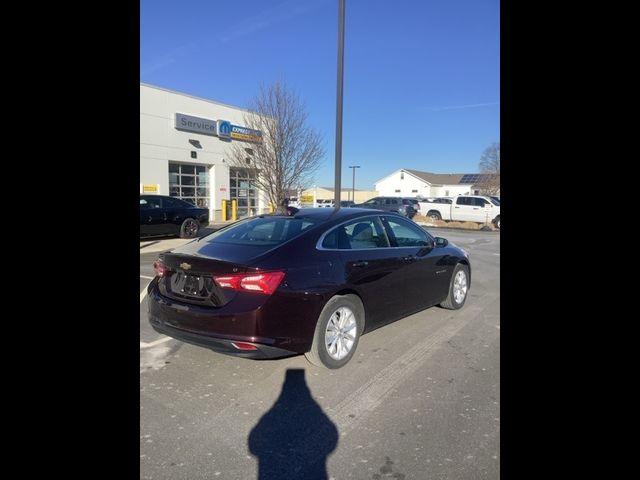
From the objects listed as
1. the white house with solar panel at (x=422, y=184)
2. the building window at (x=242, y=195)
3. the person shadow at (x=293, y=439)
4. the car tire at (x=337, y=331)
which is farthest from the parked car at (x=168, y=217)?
the white house with solar panel at (x=422, y=184)

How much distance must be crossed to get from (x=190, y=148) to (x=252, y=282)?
2231 centimetres

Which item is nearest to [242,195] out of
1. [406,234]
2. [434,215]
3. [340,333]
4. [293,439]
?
[434,215]

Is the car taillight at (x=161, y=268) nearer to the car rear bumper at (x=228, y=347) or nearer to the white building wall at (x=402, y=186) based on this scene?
the car rear bumper at (x=228, y=347)

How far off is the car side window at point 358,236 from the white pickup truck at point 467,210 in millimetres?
20891

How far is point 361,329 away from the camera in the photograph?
14.2 ft

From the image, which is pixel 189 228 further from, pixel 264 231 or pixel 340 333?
pixel 340 333

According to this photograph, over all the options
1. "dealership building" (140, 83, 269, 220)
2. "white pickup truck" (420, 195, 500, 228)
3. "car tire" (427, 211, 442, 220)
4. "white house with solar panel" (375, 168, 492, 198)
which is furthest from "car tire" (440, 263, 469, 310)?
"white house with solar panel" (375, 168, 492, 198)

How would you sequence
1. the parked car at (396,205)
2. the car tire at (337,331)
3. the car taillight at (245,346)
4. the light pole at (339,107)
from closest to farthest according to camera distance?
the car taillight at (245,346), the car tire at (337,331), the light pole at (339,107), the parked car at (396,205)

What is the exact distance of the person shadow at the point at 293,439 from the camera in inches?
99.4

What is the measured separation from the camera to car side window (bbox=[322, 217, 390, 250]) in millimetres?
4340

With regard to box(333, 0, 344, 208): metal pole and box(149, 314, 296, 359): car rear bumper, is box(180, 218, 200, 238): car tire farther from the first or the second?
box(149, 314, 296, 359): car rear bumper
